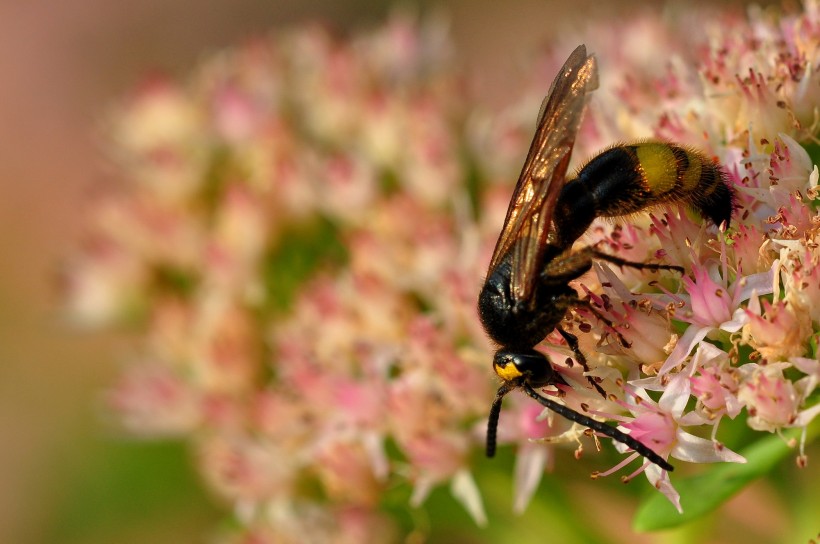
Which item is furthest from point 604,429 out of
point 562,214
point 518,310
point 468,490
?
point 468,490

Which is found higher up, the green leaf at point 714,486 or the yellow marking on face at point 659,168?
the yellow marking on face at point 659,168

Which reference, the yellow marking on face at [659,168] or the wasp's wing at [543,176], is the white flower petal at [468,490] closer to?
the wasp's wing at [543,176]

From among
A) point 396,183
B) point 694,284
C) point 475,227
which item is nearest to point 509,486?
point 475,227

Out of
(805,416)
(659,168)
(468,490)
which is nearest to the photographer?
(805,416)

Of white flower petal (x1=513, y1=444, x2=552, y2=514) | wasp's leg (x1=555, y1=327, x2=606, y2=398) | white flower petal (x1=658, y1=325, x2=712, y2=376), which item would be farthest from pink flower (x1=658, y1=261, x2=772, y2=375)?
white flower petal (x1=513, y1=444, x2=552, y2=514)

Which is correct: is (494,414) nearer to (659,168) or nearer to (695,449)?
(695,449)

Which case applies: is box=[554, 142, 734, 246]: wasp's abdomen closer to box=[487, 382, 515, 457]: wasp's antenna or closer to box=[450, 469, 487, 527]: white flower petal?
box=[487, 382, 515, 457]: wasp's antenna

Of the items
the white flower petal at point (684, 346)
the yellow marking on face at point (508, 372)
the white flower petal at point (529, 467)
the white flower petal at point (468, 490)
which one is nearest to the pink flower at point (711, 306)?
the white flower petal at point (684, 346)
